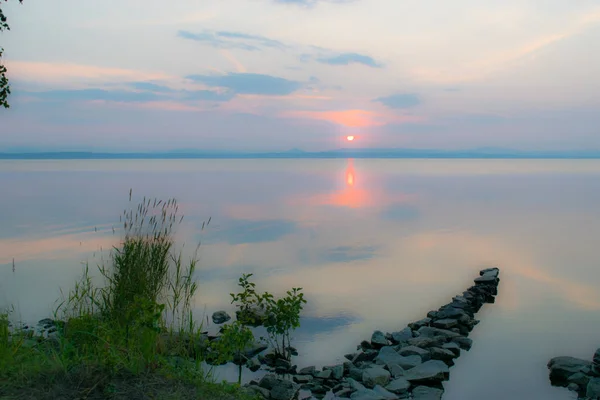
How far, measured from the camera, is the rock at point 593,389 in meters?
6.65

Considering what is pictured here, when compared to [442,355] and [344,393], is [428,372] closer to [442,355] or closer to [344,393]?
[442,355]

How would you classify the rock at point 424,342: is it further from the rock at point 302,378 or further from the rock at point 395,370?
the rock at point 302,378

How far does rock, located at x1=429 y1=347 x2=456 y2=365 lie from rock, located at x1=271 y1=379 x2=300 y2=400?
2.70 metres

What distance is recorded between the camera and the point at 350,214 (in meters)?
29.0

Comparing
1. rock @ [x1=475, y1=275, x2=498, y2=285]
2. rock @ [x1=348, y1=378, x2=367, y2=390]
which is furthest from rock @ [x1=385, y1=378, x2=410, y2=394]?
rock @ [x1=475, y1=275, x2=498, y2=285]

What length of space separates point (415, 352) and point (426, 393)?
1.20 metres

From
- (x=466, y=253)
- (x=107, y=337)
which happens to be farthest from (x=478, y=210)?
(x=107, y=337)

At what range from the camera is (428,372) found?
7.50 m

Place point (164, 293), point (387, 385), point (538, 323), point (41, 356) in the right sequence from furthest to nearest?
point (538, 323) < point (164, 293) < point (387, 385) < point (41, 356)

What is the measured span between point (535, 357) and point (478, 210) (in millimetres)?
23175

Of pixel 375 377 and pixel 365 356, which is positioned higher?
pixel 375 377

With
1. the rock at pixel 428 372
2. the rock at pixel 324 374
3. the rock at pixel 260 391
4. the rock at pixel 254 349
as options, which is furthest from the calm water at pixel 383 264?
the rock at pixel 260 391

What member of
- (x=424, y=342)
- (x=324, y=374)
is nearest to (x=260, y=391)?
(x=324, y=374)

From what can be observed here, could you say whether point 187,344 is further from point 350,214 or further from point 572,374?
point 350,214
